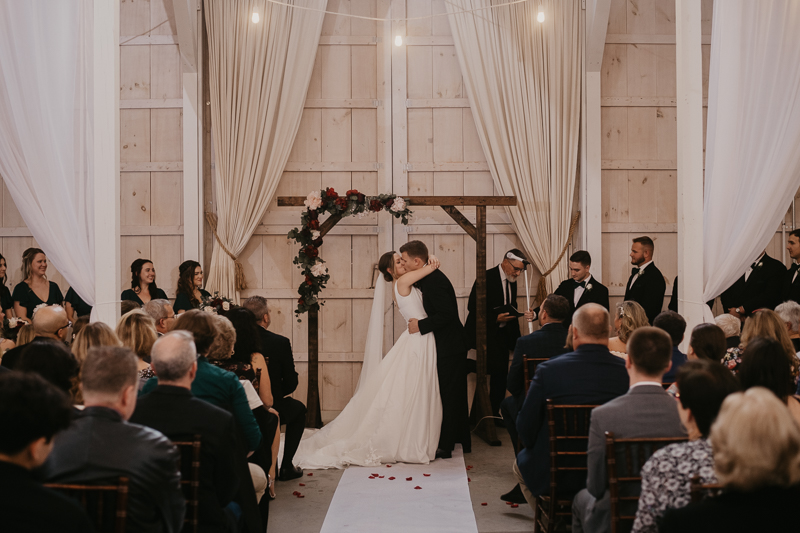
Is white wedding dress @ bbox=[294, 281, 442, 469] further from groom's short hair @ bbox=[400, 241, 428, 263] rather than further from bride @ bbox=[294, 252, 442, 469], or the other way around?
groom's short hair @ bbox=[400, 241, 428, 263]

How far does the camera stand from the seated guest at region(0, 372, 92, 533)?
165cm

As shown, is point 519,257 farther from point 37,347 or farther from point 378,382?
point 37,347

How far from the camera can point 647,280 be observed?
6469mm

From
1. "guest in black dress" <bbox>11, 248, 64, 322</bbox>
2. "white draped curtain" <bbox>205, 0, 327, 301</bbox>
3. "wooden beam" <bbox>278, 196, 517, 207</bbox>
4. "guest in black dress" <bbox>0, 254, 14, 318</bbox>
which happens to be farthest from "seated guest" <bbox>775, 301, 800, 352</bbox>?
"guest in black dress" <bbox>0, 254, 14, 318</bbox>

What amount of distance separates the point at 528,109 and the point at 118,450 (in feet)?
18.4

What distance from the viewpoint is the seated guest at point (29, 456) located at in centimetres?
165

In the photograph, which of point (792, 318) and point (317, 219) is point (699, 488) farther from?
point (317, 219)

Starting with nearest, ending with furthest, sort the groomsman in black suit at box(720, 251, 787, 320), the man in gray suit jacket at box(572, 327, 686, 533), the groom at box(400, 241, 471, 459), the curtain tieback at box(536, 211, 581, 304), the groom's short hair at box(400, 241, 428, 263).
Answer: the man in gray suit jacket at box(572, 327, 686, 533), the groom at box(400, 241, 471, 459), the groom's short hair at box(400, 241, 428, 263), the groomsman in black suit at box(720, 251, 787, 320), the curtain tieback at box(536, 211, 581, 304)

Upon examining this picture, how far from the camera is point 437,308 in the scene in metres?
5.64

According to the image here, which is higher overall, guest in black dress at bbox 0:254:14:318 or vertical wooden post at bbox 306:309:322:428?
guest in black dress at bbox 0:254:14:318

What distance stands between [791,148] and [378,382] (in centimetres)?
321

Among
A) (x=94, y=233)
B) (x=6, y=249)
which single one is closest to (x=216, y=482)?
(x=94, y=233)

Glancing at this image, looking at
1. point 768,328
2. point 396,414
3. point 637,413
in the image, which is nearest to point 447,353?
point 396,414

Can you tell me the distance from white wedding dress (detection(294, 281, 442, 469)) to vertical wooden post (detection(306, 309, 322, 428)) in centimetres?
60
